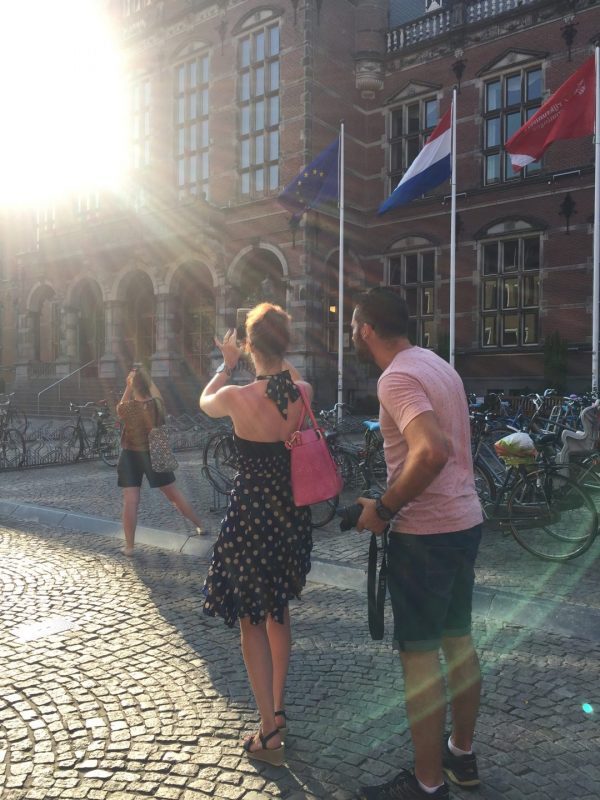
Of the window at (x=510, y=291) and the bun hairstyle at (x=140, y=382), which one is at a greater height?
the window at (x=510, y=291)

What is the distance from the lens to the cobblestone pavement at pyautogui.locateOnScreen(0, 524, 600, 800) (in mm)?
2488

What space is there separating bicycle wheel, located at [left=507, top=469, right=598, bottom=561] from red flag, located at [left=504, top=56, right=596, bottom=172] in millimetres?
9329

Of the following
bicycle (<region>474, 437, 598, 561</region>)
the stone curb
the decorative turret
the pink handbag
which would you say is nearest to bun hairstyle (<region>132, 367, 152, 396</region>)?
the stone curb

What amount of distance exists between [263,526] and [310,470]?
12.6 inches

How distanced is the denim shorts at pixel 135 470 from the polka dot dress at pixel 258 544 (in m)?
3.34

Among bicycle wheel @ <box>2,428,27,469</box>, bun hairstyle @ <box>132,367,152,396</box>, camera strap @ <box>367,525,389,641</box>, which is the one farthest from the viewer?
bicycle wheel @ <box>2,428,27,469</box>

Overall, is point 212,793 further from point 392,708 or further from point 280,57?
point 280,57

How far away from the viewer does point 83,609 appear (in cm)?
438

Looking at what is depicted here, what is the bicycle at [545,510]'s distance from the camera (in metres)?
5.31

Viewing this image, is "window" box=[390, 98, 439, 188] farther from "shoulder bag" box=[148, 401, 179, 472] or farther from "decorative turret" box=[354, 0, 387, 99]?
"shoulder bag" box=[148, 401, 179, 472]

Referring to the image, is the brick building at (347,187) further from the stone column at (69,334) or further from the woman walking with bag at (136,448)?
the woman walking with bag at (136,448)

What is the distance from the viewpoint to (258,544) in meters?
2.70

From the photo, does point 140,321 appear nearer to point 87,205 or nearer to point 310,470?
point 87,205

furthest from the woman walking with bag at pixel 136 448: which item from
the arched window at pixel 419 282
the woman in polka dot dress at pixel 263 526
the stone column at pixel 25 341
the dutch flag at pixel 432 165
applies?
the stone column at pixel 25 341
